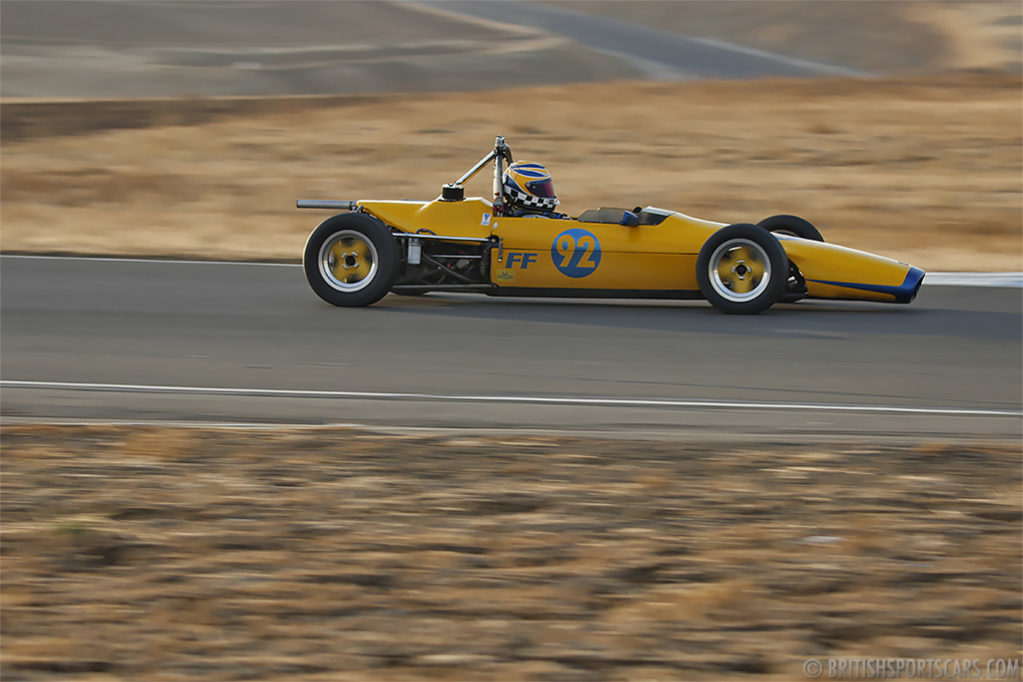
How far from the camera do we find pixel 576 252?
9.20 metres

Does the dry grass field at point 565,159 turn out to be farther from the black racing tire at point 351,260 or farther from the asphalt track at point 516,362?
the asphalt track at point 516,362

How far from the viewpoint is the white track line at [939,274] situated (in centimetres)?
1118

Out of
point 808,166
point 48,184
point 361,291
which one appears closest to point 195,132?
point 48,184

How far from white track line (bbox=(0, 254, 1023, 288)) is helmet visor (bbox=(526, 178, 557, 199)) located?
10.8 feet

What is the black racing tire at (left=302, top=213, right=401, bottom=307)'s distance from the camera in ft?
30.8

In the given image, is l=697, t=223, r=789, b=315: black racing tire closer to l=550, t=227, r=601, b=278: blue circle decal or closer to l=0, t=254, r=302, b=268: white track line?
l=550, t=227, r=601, b=278: blue circle decal

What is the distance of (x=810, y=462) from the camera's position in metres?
5.48

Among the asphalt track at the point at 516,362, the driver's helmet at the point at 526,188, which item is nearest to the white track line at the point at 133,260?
the asphalt track at the point at 516,362

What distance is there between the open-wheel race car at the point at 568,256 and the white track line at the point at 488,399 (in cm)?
231

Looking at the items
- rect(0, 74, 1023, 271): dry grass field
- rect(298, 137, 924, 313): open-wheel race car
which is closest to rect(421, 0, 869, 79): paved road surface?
rect(0, 74, 1023, 271): dry grass field

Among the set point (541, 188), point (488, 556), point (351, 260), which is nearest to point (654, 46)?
point (541, 188)

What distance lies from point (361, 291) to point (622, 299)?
204 centimetres

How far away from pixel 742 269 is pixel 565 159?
11.6 meters

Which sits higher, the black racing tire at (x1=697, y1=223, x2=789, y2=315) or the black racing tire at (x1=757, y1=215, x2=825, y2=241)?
the black racing tire at (x1=757, y1=215, x2=825, y2=241)
